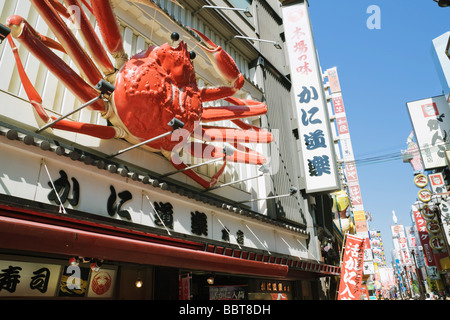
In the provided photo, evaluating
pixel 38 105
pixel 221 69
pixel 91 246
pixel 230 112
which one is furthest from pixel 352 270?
pixel 38 105

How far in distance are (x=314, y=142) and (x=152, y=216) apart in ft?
25.1

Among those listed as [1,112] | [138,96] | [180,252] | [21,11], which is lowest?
[180,252]

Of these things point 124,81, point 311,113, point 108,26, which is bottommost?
point 124,81

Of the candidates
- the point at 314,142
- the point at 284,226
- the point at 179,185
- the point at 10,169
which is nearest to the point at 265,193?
the point at 284,226

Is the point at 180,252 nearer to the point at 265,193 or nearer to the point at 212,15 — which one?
the point at 265,193

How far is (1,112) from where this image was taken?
4.64 m

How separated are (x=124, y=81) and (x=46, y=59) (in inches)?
52.4

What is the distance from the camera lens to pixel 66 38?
4.88 m

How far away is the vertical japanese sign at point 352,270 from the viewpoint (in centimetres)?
991

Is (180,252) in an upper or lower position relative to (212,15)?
lower

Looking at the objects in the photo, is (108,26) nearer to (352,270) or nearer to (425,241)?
(352,270)

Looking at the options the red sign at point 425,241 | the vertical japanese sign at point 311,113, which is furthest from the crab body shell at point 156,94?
the red sign at point 425,241

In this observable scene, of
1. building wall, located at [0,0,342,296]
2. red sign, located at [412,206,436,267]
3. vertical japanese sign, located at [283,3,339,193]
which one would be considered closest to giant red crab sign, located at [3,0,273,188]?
building wall, located at [0,0,342,296]

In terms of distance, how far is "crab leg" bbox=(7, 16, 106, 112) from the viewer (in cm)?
438
